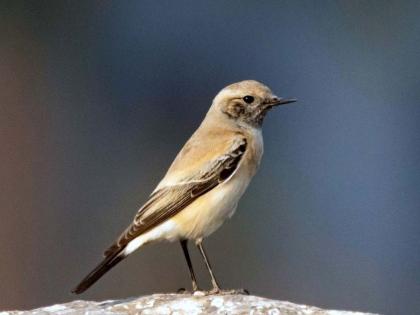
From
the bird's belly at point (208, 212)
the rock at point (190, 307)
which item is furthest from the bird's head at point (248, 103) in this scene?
the rock at point (190, 307)

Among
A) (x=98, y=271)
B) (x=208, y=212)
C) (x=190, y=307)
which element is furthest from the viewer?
(x=208, y=212)

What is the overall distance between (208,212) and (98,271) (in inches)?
32.3

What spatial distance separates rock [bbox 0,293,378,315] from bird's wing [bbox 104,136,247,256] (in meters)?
0.70

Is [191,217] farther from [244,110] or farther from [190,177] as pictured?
[244,110]

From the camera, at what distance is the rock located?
714 centimetres

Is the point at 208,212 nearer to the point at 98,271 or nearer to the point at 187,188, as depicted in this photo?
the point at 187,188

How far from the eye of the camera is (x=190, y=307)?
24.0 ft

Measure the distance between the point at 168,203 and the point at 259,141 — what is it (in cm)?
85

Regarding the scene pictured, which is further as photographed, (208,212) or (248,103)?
(248,103)

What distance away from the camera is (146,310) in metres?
7.32

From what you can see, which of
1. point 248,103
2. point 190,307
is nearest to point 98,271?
point 190,307

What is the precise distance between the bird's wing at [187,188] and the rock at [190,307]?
699 mm

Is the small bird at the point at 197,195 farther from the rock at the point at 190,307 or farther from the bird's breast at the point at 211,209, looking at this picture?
the rock at the point at 190,307

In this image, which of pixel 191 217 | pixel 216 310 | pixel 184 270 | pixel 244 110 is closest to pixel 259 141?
pixel 244 110
